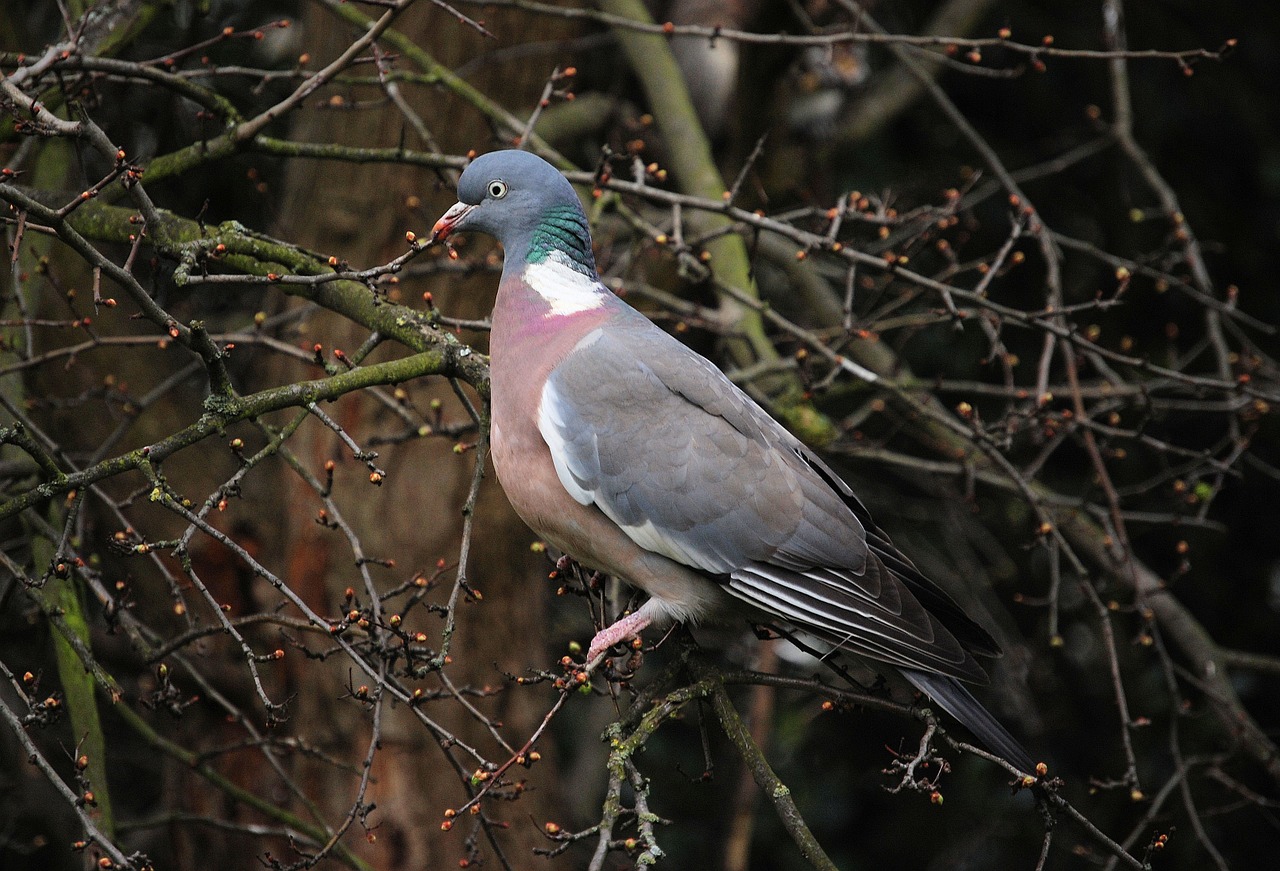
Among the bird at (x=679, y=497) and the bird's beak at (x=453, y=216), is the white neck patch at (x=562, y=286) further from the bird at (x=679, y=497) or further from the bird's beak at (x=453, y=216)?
the bird's beak at (x=453, y=216)

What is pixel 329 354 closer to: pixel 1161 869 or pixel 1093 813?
pixel 1093 813

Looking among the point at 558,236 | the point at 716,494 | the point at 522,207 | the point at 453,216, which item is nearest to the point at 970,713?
the point at 716,494

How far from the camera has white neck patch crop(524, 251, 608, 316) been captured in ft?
10.0

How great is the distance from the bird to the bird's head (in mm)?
19

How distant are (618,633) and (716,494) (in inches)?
16.9

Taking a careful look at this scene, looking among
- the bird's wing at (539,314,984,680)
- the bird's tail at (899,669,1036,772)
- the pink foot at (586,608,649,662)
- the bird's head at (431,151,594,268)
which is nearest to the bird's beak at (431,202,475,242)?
the bird's head at (431,151,594,268)

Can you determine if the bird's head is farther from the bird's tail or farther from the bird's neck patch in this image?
the bird's tail

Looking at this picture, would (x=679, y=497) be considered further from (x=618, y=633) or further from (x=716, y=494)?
(x=618, y=633)

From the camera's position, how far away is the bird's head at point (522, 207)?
3084mm

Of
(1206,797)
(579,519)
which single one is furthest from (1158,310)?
(579,519)

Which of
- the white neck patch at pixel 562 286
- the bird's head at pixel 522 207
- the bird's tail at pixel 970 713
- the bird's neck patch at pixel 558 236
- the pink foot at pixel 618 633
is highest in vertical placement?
the bird's head at pixel 522 207

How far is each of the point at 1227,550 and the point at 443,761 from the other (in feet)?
12.1

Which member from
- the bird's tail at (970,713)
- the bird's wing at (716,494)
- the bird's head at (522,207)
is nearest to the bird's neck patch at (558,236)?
the bird's head at (522,207)

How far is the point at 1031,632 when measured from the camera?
19.7 feet
